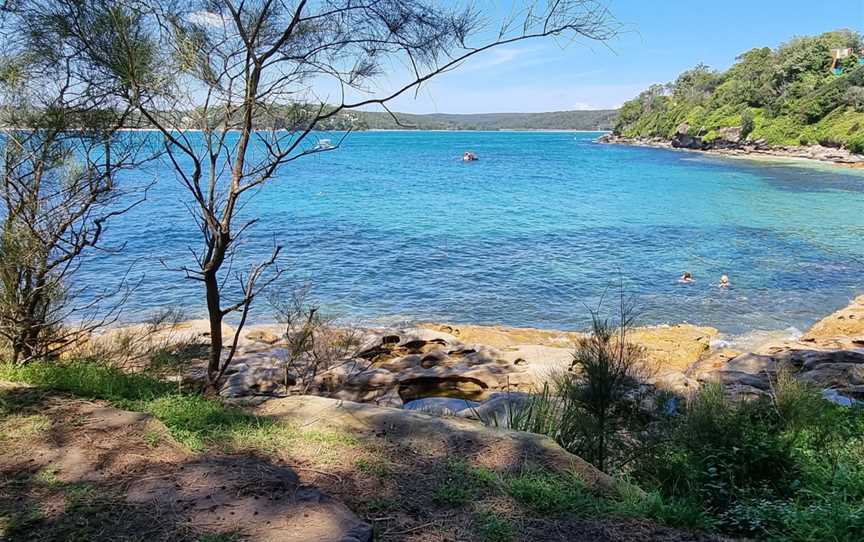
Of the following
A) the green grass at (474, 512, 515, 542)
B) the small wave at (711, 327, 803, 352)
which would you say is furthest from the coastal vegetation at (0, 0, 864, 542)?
the small wave at (711, 327, 803, 352)

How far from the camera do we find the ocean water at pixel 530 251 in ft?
41.8

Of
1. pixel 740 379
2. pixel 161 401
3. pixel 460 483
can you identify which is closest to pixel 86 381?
pixel 161 401

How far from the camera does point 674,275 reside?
15719 mm

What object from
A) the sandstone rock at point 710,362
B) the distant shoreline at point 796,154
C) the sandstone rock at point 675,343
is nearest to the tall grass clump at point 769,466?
the sandstone rock at point 710,362

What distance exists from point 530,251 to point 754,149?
56473 millimetres

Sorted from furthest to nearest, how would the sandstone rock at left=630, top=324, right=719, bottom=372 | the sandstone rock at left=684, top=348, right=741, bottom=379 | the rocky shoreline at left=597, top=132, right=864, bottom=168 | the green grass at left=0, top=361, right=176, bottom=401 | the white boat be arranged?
the rocky shoreline at left=597, top=132, right=864, bottom=168, the sandstone rock at left=630, top=324, right=719, bottom=372, the sandstone rock at left=684, top=348, right=741, bottom=379, the white boat, the green grass at left=0, top=361, right=176, bottom=401

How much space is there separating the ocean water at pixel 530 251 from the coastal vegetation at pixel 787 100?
2431cm

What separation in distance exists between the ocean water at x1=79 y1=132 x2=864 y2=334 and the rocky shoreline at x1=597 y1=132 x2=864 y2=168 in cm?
1638

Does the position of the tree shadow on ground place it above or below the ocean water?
above

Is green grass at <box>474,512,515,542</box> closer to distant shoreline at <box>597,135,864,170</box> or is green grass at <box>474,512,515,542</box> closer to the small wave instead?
the small wave

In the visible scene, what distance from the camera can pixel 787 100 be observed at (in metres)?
61.4

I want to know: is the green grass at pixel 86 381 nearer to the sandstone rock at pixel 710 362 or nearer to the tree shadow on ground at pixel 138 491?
the tree shadow on ground at pixel 138 491

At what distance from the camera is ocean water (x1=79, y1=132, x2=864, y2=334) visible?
1274cm

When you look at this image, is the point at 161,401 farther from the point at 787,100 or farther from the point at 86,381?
the point at 787,100
